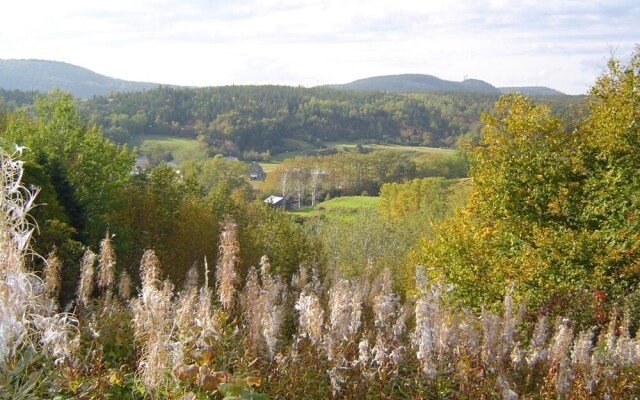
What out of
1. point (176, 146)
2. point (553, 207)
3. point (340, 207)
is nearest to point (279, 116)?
point (176, 146)

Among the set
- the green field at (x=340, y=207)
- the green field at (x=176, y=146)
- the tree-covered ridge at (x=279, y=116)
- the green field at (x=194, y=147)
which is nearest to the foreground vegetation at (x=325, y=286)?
the green field at (x=340, y=207)

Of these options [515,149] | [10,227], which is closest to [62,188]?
[515,149]

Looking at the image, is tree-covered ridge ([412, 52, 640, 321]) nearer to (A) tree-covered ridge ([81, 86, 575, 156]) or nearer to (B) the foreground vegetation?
(B) the foreground vegetation

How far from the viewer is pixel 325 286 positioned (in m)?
11.8

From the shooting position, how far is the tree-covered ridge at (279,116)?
371 feet

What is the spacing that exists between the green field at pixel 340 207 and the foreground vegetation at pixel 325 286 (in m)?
32.0

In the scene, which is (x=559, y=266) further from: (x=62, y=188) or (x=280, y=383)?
(x=62, y=188)

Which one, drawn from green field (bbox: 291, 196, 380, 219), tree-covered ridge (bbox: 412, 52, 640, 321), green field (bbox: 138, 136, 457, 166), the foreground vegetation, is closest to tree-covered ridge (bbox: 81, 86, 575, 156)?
green field (bbox: 138, 136, 457, 166)

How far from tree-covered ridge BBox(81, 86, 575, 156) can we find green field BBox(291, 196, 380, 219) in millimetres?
37919

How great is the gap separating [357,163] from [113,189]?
61575mm

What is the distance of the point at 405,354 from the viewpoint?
5.88 meters

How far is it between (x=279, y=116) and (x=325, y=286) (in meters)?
123

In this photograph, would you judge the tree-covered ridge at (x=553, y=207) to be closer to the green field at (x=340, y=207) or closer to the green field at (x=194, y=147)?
the green field at (x=340, y=207)

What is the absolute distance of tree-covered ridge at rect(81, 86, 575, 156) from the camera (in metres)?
113
